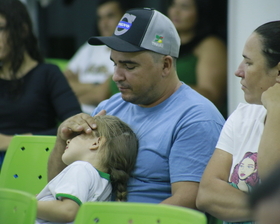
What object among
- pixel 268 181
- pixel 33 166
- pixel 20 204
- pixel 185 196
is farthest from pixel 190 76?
pixel 268 181

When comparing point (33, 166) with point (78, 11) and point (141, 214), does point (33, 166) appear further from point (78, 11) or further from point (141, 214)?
point (78, 11)

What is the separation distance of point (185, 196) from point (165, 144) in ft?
0.88

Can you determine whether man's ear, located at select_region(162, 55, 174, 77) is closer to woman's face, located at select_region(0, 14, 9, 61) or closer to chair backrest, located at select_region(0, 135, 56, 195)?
chair backrest, located at select_region(0, 135, 56, 195)

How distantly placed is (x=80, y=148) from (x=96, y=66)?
2.58 m

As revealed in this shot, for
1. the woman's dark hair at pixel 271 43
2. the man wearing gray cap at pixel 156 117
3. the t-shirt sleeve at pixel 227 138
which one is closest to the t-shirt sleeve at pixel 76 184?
the man wearing gray cap at pixel 156 117

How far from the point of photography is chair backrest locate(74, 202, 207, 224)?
143 cm

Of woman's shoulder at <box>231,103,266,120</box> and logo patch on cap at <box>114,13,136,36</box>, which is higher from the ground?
logo patch on cap at <box>114,13,136,36</box>

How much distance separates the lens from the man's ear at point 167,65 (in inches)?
90.0

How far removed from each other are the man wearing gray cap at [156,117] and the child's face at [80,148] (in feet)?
0.16

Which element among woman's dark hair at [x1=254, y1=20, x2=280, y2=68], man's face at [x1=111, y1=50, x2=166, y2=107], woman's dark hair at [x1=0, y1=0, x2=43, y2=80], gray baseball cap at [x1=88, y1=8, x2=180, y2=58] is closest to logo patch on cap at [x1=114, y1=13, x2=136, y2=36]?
gray baseball cap at [x1=88, y1=8, x2=180, y2=58]

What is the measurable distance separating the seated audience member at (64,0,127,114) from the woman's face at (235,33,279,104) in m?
2.48

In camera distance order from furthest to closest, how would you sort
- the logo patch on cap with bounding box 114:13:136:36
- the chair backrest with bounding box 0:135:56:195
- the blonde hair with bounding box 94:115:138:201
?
the chair backrest with bounding box 0:135:56:195 < the logo patch on cap with bounding box 114:13:136:36 < the blonde hair with bounding box 94:115:138:201

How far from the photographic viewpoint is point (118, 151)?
6.87 feet

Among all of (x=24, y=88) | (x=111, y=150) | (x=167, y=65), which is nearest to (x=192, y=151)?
(x=111, y=150)
